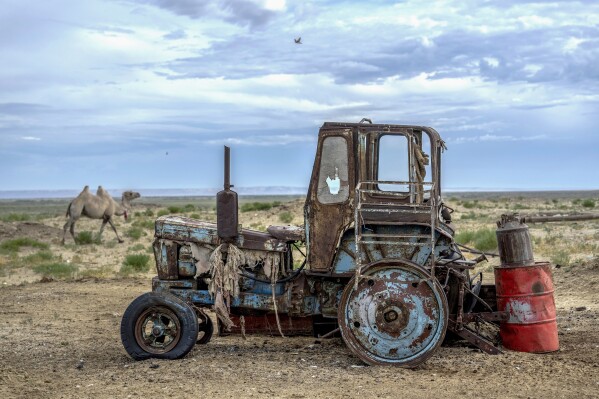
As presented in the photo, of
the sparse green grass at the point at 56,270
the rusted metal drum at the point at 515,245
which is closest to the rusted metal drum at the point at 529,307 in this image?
the rusted metal drum at the point at 515,245

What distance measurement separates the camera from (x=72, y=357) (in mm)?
9469

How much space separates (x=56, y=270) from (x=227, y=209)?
1230cm

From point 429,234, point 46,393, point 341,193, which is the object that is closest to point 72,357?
point 46,393

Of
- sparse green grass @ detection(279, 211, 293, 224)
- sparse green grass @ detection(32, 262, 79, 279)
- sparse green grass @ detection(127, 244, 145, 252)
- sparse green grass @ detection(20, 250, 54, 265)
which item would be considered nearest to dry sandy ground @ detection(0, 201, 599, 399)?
sparse green grass @ detection(32, 262, 79, 279)

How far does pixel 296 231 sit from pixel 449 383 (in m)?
2.64

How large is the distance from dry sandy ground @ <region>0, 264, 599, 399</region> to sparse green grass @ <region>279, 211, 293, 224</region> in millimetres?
24169

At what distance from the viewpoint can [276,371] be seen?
26.6ft

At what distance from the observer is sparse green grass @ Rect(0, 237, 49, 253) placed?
82.1ft

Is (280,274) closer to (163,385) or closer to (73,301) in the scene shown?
(163,385)

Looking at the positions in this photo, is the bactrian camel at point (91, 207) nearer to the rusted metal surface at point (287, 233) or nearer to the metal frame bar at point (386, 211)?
the rusted metal surface at point (287, 233)

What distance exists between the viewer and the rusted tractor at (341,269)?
329 inches

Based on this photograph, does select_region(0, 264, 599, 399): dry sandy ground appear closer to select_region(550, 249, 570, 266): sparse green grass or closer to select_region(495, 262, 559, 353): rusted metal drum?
select_region(495, 262, 559, 353): rusted metal drum

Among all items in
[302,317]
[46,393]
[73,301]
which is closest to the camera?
[46,393]

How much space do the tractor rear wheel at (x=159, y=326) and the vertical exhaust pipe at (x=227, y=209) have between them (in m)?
0.88
